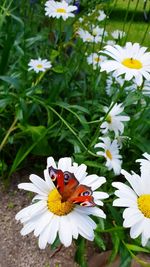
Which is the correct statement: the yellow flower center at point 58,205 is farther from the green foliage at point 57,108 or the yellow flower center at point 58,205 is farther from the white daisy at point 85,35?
the white daisy at point 85,35

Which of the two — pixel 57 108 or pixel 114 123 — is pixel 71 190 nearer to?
pixel 114 123

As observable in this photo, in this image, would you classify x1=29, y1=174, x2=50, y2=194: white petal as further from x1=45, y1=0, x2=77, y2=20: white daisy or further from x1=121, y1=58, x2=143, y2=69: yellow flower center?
x1=45, y1=0, x2=77, y2=20: white daisy

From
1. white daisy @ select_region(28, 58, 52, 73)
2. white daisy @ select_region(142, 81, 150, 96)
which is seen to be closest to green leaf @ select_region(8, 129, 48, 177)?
white daisy @ select_region(28, 58, 52, 73)

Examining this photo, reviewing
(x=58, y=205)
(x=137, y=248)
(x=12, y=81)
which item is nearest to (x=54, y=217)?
(x=58, y=205)

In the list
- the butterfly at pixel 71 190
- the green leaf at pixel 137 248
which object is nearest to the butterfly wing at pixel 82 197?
the butterfly at pixel 71 190

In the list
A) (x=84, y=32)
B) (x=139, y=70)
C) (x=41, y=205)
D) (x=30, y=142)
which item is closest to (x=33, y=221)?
(x=41, y=205)
